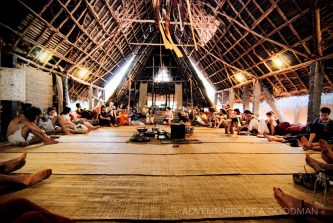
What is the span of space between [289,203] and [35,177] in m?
2.49

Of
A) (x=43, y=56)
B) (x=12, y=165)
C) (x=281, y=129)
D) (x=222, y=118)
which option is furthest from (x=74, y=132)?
(x=281, y=129)

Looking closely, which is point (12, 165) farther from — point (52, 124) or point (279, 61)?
point (279, 61)

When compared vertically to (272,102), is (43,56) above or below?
above

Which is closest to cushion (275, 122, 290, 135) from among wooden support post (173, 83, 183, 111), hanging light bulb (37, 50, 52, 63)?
hanging light bulb (37, 50, 52, 63)

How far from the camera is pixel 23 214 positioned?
3.27 ft

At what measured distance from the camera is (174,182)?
2.36m

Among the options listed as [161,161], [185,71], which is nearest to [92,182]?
[161,161]

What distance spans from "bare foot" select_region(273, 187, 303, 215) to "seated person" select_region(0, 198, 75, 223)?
1676mm

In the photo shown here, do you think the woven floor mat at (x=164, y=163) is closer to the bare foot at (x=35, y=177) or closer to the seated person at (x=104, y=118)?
the bare foot at (x=35, y=177)

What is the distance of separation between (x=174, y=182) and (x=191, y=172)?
45 cm

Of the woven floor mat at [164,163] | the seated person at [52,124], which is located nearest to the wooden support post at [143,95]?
the seated person at [52,124]

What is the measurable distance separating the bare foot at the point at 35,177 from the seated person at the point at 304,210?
2.45 m

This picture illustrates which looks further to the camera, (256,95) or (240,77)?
(240,77)

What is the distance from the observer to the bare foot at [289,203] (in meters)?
1.62
